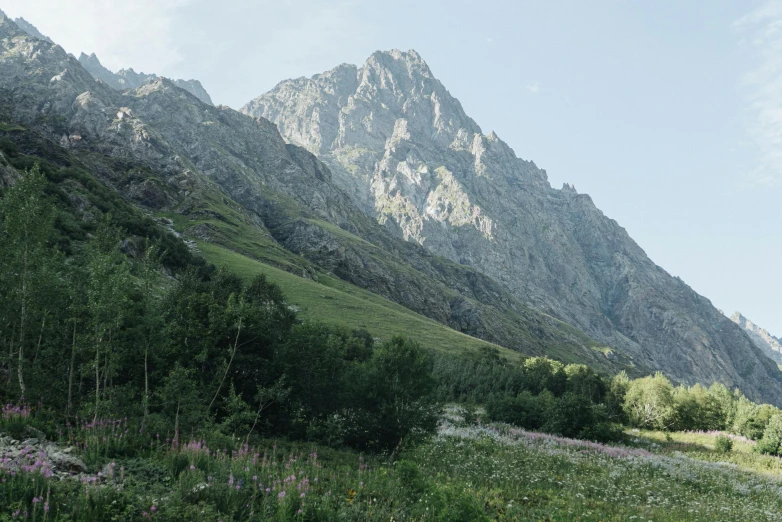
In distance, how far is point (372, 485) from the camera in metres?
14.6

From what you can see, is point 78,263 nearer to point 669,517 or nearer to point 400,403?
point 400,403

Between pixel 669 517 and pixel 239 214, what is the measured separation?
189m

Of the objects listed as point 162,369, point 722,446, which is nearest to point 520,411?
point 722,446

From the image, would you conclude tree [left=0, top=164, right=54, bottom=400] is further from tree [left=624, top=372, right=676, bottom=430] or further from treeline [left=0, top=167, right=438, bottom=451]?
tree [left=624, top=372, right=676, bottom=430]

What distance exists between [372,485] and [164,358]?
12.7 metres

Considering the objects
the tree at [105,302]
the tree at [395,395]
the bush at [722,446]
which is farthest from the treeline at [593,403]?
the tree at [105,302]

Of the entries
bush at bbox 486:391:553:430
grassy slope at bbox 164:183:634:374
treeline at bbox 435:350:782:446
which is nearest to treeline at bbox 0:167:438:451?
treeline at bbox 435:350:782:446

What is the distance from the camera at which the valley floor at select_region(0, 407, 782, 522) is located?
9.52 metres

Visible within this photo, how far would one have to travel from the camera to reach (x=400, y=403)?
2375cm

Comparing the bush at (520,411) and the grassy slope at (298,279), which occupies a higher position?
the grassy slope at (298,279)

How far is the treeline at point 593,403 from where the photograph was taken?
42031 millimetres

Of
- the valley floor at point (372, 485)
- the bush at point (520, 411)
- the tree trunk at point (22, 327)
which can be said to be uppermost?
the tree trunk at point (22, 327)

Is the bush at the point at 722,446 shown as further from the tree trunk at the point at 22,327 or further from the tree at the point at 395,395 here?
the tree trunk at the point at 22,327

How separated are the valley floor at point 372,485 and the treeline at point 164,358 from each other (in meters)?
1.85
